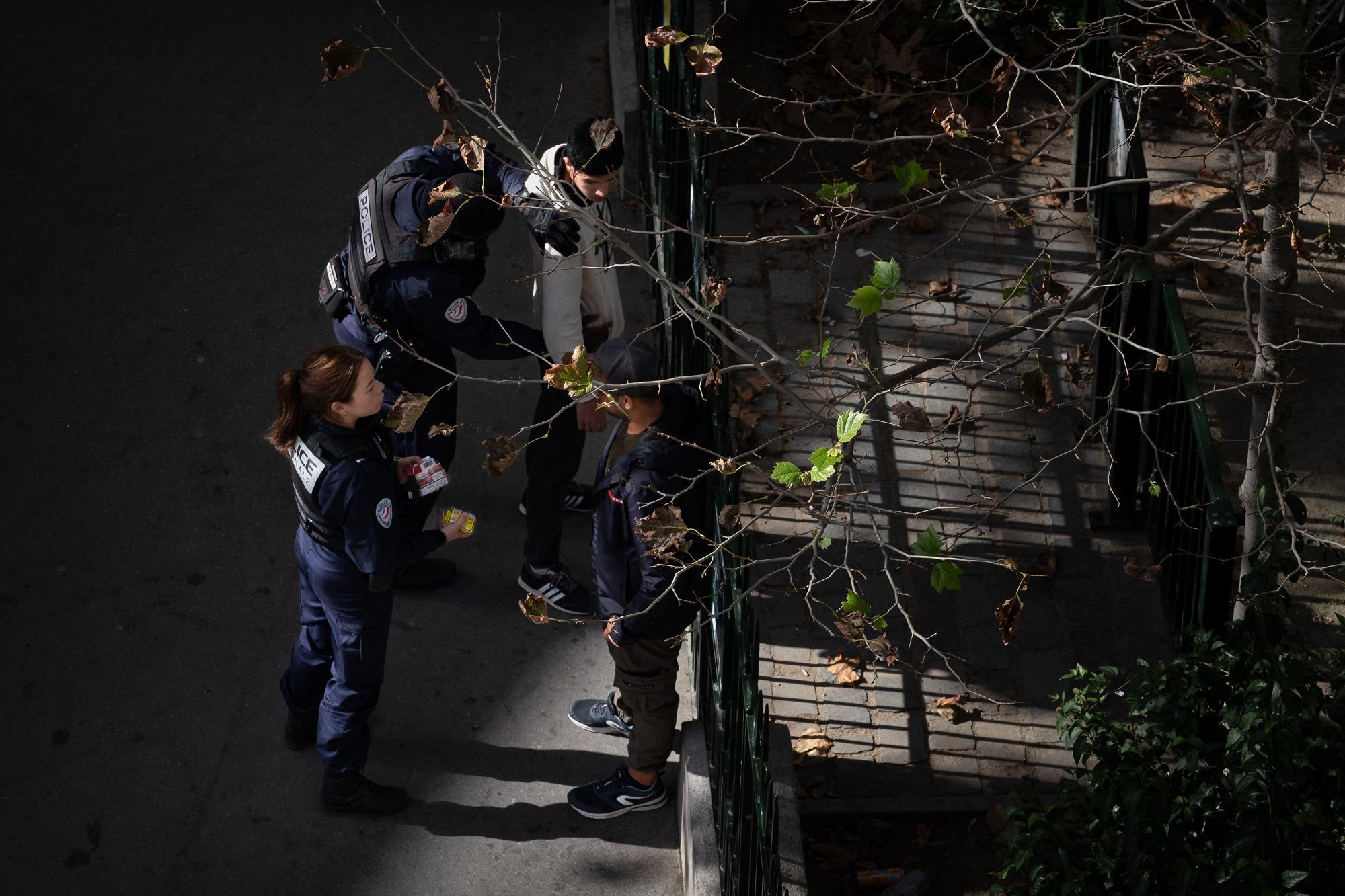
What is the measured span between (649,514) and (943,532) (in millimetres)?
1749

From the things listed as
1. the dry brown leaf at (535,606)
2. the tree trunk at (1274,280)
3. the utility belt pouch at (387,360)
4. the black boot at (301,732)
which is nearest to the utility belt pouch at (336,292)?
the utility belt pouch at (387,360)

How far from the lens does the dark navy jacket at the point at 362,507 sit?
4555mm

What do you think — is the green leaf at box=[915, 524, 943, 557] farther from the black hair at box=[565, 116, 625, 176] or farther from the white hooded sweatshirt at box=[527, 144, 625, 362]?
the black hair at box=[565, 116, 625, 176]

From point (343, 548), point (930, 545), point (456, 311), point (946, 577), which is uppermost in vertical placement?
point (456, 311)

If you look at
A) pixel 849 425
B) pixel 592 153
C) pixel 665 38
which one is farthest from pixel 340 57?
pixel 849 425

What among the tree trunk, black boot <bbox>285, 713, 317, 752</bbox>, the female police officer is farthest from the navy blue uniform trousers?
the tree trunk

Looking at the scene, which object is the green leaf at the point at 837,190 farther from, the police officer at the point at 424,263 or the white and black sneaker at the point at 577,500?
the white and black sneaker at the point at 577,500

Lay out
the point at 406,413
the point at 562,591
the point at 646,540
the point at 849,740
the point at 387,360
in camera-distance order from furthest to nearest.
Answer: the point at 562,591
the point at 849,740
the point at 387,360
the point at 406,413
the point at 646,540

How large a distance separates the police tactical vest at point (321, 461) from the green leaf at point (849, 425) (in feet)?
5.78

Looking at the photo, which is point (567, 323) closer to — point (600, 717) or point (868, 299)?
point (600, 717)

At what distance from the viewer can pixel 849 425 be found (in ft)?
11.6

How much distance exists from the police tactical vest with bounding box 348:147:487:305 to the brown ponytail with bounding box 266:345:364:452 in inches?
26.4

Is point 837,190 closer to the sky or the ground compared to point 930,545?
closer to the sky

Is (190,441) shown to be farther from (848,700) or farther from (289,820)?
(848,700)
